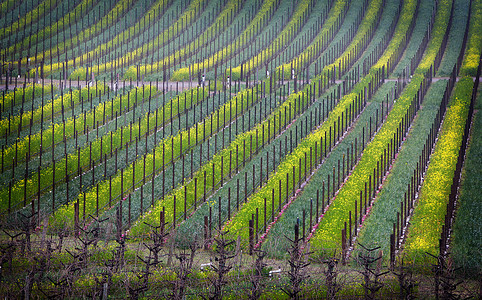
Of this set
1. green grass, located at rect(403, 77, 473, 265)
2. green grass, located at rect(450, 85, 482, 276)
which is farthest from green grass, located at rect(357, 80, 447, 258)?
green grass, located at rect(450, 85, 482, 276)

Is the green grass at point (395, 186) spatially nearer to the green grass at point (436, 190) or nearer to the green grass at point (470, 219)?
the green grass at point (436, 190)

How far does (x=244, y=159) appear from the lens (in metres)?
35.9

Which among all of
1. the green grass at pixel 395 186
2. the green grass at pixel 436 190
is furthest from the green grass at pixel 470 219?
the green grass at pixel 395 186

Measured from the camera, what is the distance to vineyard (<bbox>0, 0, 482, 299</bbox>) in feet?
73.4

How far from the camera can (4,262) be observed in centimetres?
2428

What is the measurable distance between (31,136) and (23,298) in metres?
20.1

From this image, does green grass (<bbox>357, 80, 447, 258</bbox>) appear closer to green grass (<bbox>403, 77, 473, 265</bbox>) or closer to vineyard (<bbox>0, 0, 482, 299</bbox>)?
vineyard (<bbox>0, 0, 482, 299</bbox>)

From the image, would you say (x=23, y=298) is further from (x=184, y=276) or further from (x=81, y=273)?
(x=184, y=276)

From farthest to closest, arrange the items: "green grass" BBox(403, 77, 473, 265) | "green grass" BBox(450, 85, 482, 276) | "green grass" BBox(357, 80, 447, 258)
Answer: "green grass" BBox(357, 80, 447, 258) < "green grass" BBox(403, 77, 473, 265) < "green grass" BBox(450, 85, 482, 276)

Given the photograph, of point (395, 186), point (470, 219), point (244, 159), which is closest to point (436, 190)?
point (395, 186)

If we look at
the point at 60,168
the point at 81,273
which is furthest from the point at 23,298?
the point at 60,168

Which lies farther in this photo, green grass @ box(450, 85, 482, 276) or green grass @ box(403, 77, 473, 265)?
green grass @ box(403, 77, 473, 265)

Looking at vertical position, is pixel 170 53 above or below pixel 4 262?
above

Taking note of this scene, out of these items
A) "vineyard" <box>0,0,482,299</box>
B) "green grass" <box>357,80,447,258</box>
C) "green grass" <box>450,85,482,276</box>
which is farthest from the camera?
"green grass" <box>357,80,447,258</box>
